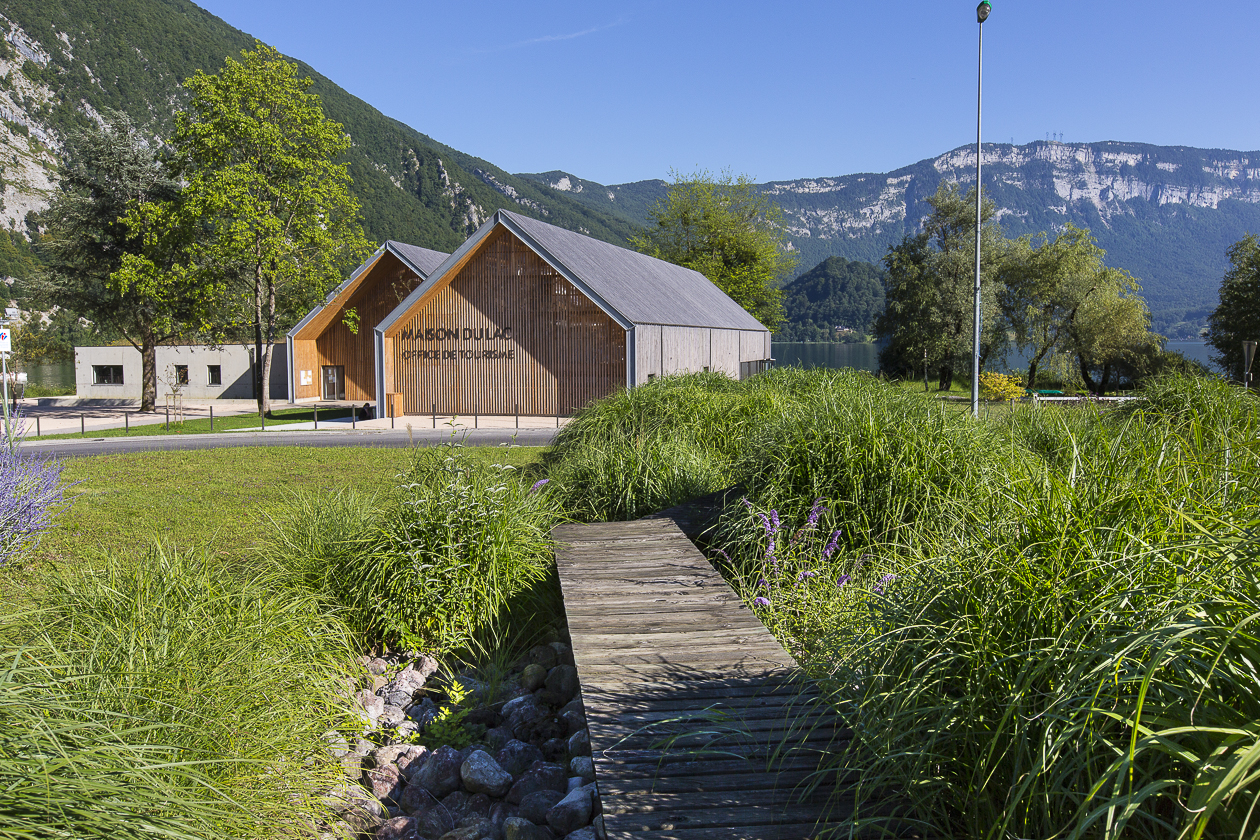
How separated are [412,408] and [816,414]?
24.8 m

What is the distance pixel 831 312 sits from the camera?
543 feet

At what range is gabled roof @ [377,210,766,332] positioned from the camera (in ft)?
85.7

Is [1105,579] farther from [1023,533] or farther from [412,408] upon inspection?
[412,408]

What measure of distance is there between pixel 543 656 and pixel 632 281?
85.2 ft

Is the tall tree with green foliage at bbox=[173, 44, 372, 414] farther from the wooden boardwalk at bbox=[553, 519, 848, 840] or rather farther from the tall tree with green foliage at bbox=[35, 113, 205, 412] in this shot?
the wooden boardwalk at bbox=[553, 519, 848, 840]

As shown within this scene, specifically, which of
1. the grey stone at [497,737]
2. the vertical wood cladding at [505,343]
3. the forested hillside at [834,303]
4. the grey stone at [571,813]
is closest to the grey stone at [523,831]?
the grey stone at [571,813]

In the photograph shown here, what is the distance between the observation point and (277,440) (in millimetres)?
21406

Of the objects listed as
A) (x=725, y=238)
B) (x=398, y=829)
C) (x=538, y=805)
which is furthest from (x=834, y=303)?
(x=398, y=829)

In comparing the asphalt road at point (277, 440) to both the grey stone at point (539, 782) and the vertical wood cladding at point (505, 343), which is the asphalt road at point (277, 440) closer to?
the vertical wood cladding at point (505, 343)

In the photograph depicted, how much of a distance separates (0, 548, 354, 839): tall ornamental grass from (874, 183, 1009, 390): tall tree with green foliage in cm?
4229

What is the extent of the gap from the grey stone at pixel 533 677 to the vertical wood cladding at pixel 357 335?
30.5 meters

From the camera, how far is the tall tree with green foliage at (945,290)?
Result: 142 feet

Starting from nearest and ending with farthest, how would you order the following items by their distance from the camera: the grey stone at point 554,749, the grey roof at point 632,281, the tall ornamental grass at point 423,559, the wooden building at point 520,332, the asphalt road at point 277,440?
1. the grey stone at point 554,749
2. the tall ornamental grass at point 423,559
3. the asphalt road at point 277,440
4. the grey roof at point 632,281
5. the wooden building at point 520,332

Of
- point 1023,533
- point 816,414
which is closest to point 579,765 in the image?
point 1023,533
